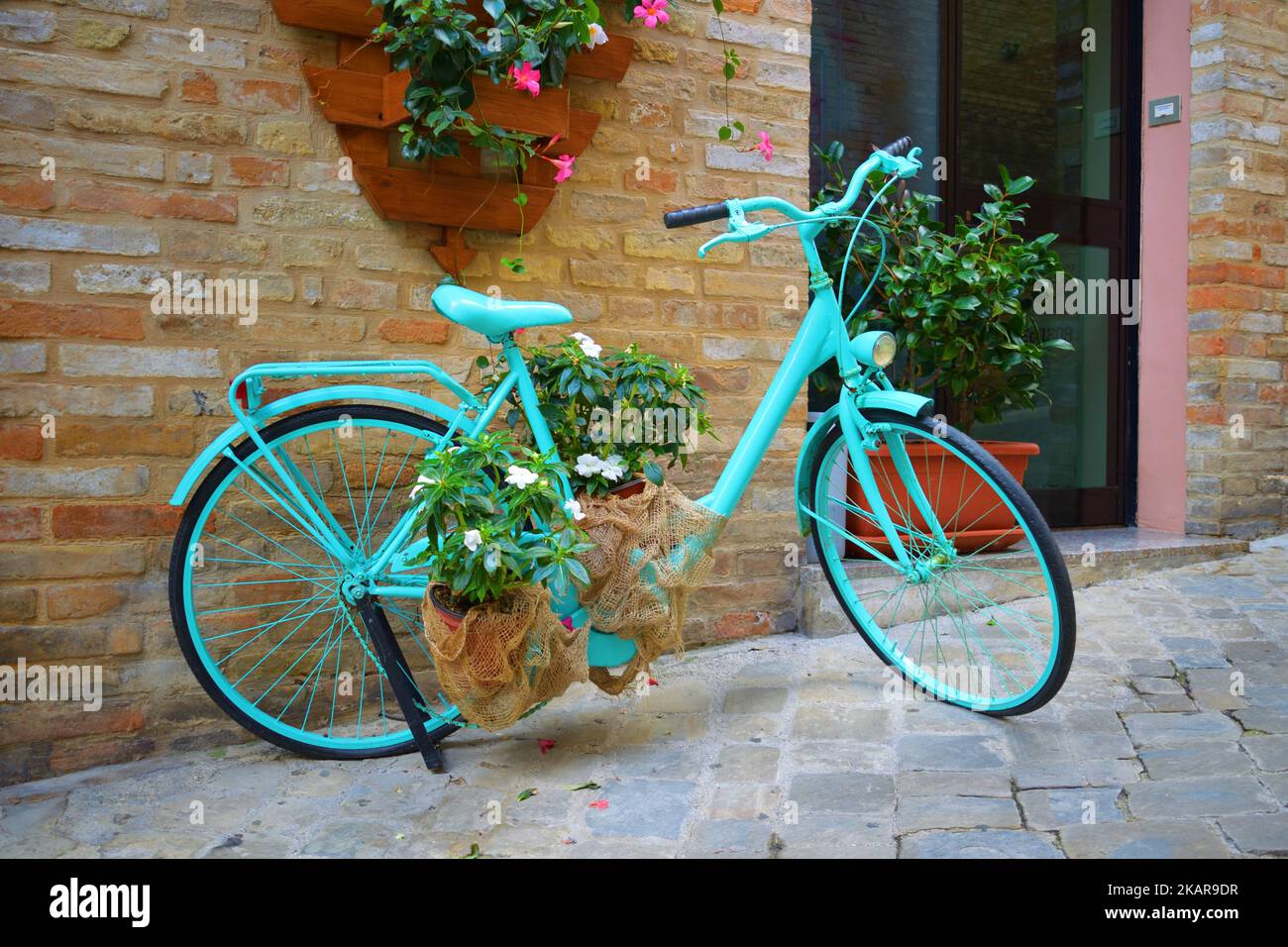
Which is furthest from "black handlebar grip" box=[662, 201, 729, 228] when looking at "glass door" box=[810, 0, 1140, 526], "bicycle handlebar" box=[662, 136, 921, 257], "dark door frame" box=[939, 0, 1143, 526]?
"dark door frame" box=[939, 0, 1143, 526]

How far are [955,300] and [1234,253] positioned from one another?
1.74 meters

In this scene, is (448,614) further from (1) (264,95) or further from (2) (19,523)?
(1) (264,95)

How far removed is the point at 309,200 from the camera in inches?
104

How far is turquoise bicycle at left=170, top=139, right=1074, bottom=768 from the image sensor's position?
2400 mm

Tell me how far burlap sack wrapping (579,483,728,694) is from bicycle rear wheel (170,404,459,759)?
454mm

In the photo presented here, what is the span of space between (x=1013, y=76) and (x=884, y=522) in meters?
2.79

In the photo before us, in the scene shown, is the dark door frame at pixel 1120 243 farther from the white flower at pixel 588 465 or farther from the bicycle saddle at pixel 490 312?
the bicycle saddle at pixel 490 312

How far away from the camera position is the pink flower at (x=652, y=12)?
9.09ft

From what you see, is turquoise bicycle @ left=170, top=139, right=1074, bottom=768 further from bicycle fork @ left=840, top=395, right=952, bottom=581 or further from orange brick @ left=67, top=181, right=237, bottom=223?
orange brick @ left=67, top=181, right=237, bottom=223

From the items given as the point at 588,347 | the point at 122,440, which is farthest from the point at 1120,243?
the point at 122,440

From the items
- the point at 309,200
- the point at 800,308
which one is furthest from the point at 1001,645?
the point at 309,200

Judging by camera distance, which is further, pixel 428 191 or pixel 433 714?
pixel 428 191
